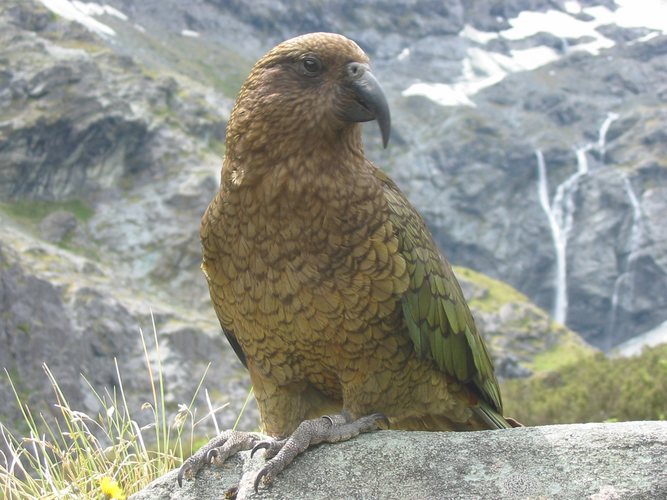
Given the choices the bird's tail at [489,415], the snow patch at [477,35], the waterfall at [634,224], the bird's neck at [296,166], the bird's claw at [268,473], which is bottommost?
the waterfall at [634,224]

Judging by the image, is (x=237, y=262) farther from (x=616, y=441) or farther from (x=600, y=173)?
(x=600, y=173)

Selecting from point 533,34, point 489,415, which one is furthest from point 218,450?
point 533,34

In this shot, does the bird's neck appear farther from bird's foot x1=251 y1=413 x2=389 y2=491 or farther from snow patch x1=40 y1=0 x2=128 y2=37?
snow patch x1=40 y1=0 x2=128 y2=37

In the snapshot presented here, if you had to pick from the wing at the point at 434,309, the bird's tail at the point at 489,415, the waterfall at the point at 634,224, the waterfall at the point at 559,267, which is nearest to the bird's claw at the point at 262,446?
the wing at the point at 434,309

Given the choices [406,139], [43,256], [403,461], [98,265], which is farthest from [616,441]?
[406,139]

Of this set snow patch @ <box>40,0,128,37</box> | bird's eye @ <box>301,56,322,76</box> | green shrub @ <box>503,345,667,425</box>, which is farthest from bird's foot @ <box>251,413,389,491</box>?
snow patch @ <box>40,0,128,37</box>

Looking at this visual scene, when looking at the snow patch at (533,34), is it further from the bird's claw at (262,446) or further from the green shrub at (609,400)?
the bird's claw at (262,446)
